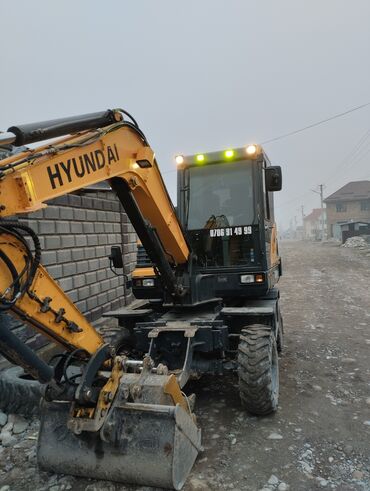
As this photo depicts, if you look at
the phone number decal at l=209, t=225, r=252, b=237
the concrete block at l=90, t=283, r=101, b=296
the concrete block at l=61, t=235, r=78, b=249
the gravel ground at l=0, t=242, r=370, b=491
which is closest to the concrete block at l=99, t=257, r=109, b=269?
the concrete block at l=90, t=283, r=101, b=296

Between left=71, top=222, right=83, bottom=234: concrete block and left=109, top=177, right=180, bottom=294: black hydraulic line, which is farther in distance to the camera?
left=71, top=222, right=83, bottom=234: concrete block

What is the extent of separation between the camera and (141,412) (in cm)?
297

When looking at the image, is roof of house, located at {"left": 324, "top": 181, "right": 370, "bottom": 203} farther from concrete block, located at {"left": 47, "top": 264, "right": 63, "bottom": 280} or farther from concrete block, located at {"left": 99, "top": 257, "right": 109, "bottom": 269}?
concrete block, located at {"left": 47, "top": 264, "right": 63, "bottom": 280}

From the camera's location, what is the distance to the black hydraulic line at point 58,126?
236 cm

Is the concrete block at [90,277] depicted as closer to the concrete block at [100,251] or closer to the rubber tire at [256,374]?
the concrete block at [100,251]

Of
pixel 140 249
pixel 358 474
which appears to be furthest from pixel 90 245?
pixel 358 474

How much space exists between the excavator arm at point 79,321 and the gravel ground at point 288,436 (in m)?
0.33

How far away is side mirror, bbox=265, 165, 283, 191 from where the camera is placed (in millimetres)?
4719

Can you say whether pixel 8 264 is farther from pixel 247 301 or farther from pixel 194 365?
pixel 247 301

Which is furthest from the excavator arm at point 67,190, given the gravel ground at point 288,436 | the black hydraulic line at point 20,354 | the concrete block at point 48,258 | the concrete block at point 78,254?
the concrete block at point 78,254

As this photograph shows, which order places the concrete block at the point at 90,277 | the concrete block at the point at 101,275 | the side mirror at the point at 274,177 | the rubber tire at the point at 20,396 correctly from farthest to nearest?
→ 1. the concrete block at the point at 101,275
2. the concrete block at the point at 90,277
3. the side mirror at the point at 274,177
4. the rubber tire at the point at 20,396

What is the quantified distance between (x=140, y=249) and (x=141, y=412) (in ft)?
8.52

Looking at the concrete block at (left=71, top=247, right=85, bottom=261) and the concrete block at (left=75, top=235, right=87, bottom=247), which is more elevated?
the concrete block at (left=75, top=235, right=87, bottom=247)

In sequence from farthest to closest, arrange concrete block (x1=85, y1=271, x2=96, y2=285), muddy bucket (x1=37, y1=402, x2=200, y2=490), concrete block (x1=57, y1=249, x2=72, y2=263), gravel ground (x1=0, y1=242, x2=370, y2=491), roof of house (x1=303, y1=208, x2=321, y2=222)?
1. roof of house (x1=303, y1=208, x2=321, y2=222)
2. concrete block (x1=85, y1=271, x2=96, y2=285)
3. concrete block (x1=57, y1=249, x2=72, y2=263)
4. gravel ground (x1=0, y1=242, x2=370, y2=491)
5. muddy bucket (x1=37, y1=402, x2=200, y2=490)
